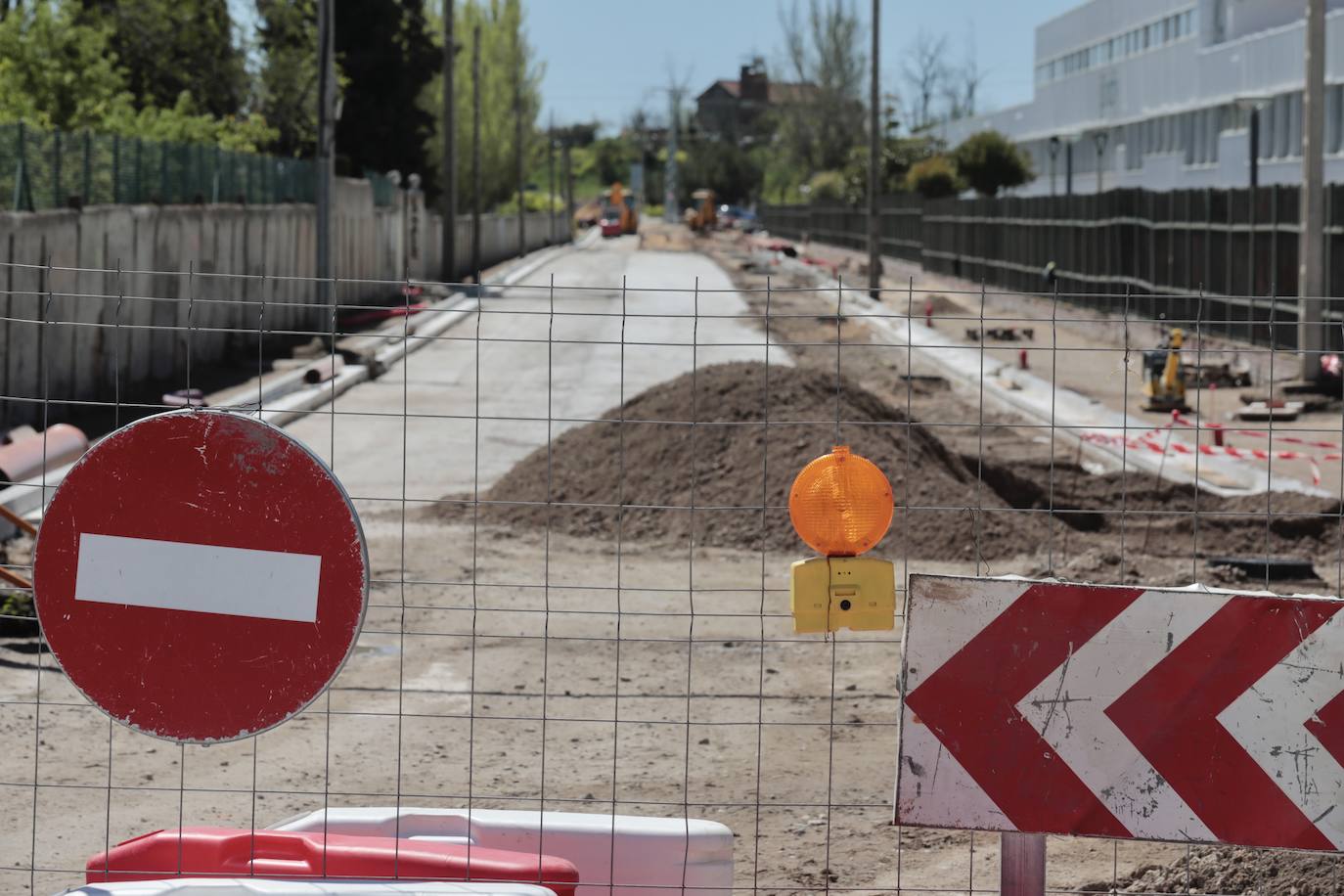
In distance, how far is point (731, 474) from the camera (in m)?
14.3

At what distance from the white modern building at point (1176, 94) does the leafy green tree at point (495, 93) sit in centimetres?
2431

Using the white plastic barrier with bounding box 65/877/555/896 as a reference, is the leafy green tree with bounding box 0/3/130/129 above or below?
above

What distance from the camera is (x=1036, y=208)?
4184cm

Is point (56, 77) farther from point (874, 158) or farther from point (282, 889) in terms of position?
point (282, 889)

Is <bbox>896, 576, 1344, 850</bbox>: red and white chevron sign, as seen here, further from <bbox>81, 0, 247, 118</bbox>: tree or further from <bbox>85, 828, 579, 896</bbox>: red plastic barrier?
<bbox>81, 0, 247, 118</bbox>: tree

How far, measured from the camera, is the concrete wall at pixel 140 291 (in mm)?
16406

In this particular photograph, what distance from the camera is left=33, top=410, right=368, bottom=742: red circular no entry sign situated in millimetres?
4359

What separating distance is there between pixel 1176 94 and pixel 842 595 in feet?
173

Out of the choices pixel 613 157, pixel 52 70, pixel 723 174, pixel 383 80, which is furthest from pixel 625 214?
pixel 52 70

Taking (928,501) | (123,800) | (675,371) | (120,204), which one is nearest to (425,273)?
(675,371)

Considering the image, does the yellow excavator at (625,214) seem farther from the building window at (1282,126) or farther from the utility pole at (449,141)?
the building window at (1282,126)

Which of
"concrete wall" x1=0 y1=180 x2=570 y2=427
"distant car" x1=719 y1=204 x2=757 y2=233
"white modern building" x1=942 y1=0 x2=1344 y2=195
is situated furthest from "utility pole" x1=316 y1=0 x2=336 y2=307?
"distant car" x1=719 y1=204 x2=757 y2=233

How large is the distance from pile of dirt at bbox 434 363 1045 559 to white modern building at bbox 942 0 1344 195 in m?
18.2

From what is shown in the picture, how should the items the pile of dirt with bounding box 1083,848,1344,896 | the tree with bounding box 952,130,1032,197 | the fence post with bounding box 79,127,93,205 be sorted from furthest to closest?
the tree with bounding box 952,130,1032,197
the fence post with bounding box 79,127,93,205
the pile of dirt with bounding box 1083,848,1344,896
